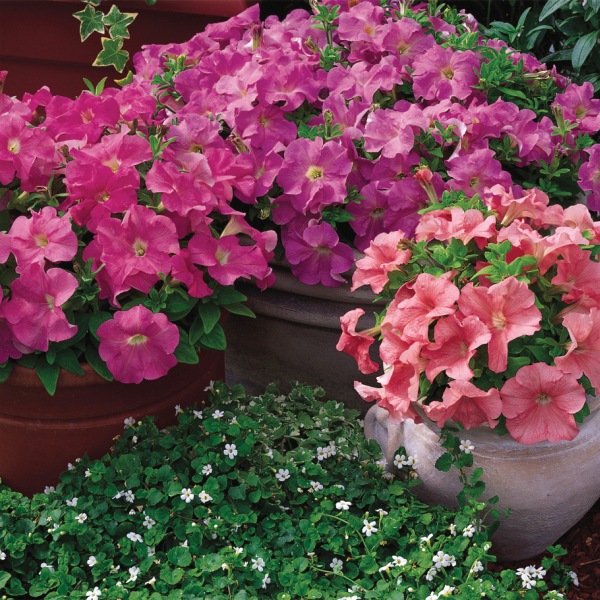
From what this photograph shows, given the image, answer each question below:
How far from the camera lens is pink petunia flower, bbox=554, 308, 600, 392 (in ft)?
5.17

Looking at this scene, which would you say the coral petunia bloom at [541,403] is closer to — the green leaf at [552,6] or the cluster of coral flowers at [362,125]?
the cluster of coral flowers at [362,125]

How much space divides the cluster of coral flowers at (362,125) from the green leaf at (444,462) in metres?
0.56

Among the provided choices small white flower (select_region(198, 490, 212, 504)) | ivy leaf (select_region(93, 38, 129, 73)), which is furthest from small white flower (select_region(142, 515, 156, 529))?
ivy leaf (select_region(93, 38, 129, 73))

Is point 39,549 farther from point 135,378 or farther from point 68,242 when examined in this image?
point 68,242

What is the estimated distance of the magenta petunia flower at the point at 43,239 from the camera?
1.74 m

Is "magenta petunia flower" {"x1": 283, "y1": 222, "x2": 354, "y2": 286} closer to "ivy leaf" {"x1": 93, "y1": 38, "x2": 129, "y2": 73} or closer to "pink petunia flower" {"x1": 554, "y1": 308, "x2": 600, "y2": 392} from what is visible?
"pink petunia flower" {"x1": 554, "y1": 308, "x2": 600, "y2": 392}

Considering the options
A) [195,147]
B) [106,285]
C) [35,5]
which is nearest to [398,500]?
[106,285]

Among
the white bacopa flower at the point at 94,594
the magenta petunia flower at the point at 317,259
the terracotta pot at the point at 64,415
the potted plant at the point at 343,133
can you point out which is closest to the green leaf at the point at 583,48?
the potted plant at the point at 343,133

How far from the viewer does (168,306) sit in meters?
1.82

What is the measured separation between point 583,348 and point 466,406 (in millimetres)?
241

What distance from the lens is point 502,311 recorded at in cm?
159

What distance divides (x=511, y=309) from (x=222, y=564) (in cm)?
70

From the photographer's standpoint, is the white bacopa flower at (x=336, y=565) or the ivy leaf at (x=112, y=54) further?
the ivy leaf at (x=112, y=54)

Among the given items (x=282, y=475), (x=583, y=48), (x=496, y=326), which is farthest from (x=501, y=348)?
(x=583, y=48)
